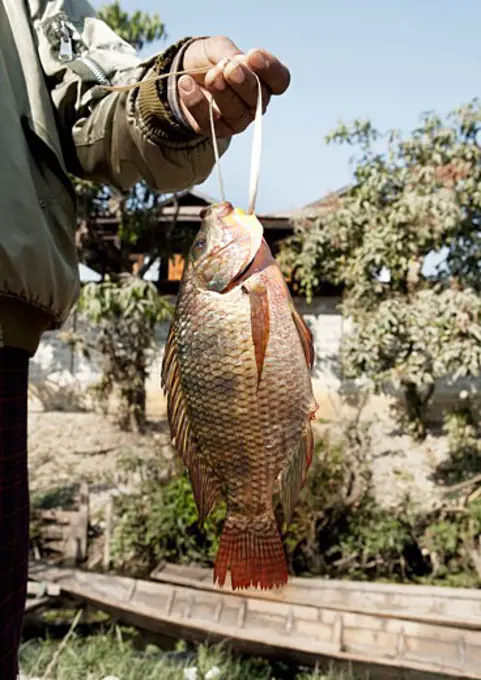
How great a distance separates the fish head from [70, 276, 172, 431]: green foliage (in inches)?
306

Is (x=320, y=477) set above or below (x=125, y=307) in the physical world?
below

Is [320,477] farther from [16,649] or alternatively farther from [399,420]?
[16,649]

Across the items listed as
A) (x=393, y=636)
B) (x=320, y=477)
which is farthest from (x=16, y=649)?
(x=320, y=477)

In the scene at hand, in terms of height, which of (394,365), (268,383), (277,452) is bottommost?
(394,365)

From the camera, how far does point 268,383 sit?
140 cm

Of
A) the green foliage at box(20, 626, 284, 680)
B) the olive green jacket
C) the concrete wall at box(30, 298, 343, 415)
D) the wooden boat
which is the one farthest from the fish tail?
the concrete wall at box(30, 298, 343, 415)

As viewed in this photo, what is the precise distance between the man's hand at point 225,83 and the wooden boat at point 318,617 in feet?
13.7

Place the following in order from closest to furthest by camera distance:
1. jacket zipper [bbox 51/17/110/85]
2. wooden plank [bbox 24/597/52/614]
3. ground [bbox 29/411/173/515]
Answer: jacket zipper [bbox 51/17/110/85]
wooden plank [bbox 24/597/52/614]
ground [bbox 29/411/173/515]

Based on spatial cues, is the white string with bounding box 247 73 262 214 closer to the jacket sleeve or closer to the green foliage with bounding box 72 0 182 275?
the jacket sleeve

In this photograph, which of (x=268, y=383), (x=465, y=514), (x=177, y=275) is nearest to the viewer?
(x=268, y=383)

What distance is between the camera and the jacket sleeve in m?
1.51

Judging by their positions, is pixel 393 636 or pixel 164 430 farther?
pixel 164 430

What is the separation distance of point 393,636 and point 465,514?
2.06 m

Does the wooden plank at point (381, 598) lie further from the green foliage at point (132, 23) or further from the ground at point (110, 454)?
the green foliage at point (132, 23)
